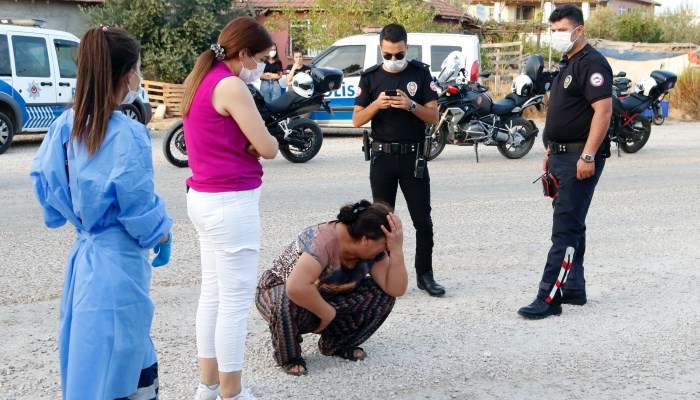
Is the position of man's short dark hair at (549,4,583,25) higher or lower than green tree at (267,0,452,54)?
higher

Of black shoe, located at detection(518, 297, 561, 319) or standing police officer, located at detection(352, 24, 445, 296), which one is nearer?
black shoe, located at detection(518, 297, 561, 319)

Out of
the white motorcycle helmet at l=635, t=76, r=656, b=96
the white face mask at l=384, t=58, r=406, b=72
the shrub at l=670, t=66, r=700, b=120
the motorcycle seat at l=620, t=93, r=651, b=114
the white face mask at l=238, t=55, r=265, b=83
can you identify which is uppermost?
the white face mask at l=238, t=55, r=265, b=83

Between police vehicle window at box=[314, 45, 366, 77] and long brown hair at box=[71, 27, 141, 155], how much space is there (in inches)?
497

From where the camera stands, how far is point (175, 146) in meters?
12.0

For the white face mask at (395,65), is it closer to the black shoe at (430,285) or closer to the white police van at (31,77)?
the black shoe at (430,285)

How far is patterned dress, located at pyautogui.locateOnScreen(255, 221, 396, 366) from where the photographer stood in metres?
4.43

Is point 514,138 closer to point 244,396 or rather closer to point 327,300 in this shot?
point 327,300

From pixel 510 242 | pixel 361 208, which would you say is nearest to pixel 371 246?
pixel 361 208

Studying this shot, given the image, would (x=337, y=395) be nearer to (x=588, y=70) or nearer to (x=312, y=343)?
(x=312, y=343)

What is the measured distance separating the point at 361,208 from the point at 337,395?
3.07 ft

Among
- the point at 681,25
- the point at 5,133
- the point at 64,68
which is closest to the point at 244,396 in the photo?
the point at 5,133

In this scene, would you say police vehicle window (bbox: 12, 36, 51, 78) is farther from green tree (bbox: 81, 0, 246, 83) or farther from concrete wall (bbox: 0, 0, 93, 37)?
concrete wall (bbox: 0, 0, 93, 37)

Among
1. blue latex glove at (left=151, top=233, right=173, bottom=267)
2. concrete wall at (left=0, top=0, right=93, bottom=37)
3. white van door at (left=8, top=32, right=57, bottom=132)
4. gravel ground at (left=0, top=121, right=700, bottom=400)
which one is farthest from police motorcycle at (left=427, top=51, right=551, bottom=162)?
concrete wall at (left=0, top=0, right=93, bottom=37)

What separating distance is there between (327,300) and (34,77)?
419 inches
